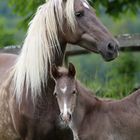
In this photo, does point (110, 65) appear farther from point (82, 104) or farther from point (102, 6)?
point (82, 104)

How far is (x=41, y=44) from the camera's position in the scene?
27.6ft

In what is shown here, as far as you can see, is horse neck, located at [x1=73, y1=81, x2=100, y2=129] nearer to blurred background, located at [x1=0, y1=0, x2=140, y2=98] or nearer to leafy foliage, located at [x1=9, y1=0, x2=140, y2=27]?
blurred background, located at [x1=0, y1=0, x2=140, y2=98]

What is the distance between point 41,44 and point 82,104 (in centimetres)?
101

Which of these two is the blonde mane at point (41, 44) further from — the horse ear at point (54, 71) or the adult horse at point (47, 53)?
the horse ear at point (54, 71)

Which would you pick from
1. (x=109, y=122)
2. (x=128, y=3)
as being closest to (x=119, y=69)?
(x=128, y=3)

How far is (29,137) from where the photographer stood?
834cm

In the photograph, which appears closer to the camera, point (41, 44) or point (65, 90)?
point (65, 90)

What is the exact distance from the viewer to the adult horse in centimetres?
830

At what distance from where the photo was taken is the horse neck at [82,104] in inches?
→ 354

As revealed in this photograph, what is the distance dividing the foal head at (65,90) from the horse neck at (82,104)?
52 centimetres

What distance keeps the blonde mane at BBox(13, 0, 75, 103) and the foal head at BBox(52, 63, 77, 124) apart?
15 cm

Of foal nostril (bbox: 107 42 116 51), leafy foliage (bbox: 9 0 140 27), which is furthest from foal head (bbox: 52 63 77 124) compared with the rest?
leafy foliage (bbox: 9 0 140 27)

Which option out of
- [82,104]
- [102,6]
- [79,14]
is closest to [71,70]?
[79,14]

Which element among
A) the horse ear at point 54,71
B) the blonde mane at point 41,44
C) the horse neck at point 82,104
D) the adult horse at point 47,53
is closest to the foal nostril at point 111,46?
the adult horse at point 47,53
